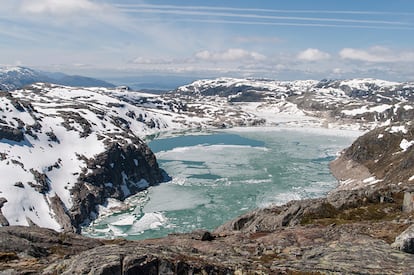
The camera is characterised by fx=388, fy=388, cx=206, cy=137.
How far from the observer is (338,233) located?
105ft

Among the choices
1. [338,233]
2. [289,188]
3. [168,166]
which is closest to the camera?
[338,233]

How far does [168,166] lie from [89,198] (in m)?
57.2

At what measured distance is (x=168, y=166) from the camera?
596ft

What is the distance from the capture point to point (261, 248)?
1153 inches

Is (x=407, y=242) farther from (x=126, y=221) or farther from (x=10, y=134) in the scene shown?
(x=10, y=134)

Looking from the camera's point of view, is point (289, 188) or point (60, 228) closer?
point (60, 228)

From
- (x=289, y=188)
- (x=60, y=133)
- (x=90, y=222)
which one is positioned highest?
(x=60, y=133)

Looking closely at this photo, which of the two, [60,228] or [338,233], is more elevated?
[338,233]

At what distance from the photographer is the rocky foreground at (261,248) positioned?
19.0 meters

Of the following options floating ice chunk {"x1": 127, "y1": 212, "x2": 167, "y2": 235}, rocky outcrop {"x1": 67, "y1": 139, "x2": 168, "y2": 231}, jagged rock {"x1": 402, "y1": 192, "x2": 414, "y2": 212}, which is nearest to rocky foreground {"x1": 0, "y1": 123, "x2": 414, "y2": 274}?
jagged rock {"x1": 402, "y1": 192, "x2": 414, "y2": 212}

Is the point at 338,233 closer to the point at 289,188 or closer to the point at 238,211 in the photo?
the point at 238,211

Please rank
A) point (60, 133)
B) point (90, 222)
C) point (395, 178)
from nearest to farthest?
1. point (90, 222)
2. point (395, 178)
3. point (60, 133)

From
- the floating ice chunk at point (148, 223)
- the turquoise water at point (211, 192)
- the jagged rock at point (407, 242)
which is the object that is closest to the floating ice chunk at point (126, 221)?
the turquoise water at point (211, 192)

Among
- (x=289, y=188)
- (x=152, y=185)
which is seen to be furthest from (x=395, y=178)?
(x=152, y=185)
